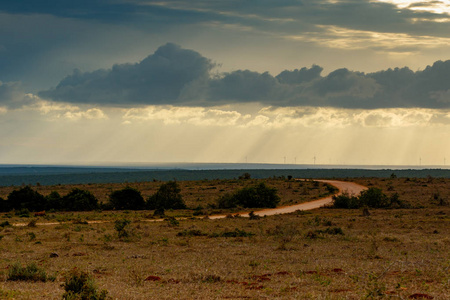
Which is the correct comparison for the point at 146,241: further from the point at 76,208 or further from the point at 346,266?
the point at 76,208

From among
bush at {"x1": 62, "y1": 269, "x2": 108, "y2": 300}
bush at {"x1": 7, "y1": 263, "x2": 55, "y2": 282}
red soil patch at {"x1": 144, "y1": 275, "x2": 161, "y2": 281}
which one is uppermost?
bush at {"x1": 62, "y1": 269, "x2": 108, "y2": 300}

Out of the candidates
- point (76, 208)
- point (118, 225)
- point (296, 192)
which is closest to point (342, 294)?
point (118, 225)

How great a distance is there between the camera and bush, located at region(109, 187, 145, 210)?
2456 inches

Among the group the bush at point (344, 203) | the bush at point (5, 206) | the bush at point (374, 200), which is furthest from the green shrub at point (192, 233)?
the bush at point (374, 200)

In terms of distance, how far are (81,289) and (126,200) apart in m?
48.9

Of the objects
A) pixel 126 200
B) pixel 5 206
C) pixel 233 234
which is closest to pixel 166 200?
pixel 126 200

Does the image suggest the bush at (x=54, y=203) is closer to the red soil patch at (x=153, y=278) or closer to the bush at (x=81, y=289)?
the red soil patch at (x=153, y=278)

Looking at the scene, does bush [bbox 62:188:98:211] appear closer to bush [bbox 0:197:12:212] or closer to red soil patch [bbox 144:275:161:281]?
bush [bbox 0:197:12:212]

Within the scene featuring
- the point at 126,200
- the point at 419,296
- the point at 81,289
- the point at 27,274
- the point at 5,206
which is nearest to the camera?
the point at 81,289

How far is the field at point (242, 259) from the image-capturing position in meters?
16.2

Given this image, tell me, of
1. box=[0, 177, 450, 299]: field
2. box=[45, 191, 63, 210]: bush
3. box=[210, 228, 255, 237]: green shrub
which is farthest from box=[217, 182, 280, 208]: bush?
box=[210, 228, 255, 237]: green shrub

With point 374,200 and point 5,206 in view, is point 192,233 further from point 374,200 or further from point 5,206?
point 374,200

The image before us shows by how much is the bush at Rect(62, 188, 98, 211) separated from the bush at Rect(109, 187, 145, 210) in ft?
7.01

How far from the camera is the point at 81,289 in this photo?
46.9 ft
